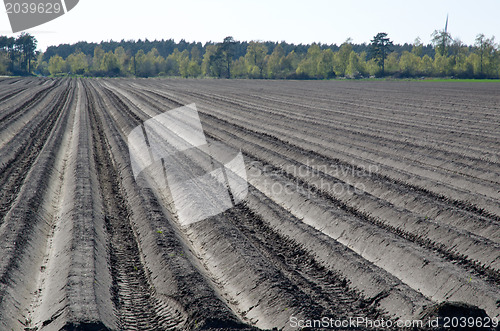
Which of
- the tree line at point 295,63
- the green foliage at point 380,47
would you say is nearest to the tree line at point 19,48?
the tree line at point 295,63

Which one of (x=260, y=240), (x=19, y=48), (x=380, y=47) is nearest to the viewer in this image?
(x=260, y=240)

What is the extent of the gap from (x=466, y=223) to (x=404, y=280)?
228 cm

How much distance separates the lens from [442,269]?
18.9ft

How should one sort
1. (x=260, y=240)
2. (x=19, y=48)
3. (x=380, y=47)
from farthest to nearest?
(x=19, y=48) < (x=380, y=47) < (x=260, y=240)

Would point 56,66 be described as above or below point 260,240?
above

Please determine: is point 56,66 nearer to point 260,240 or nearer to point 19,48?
point 19,48

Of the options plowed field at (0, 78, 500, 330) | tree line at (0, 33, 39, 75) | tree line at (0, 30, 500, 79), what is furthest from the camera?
tree line at (0, 33, 39, 75)

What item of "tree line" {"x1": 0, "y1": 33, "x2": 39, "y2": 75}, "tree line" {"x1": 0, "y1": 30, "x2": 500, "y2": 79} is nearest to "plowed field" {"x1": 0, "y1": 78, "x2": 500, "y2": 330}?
"tree line" {"x1": 0, "y1": 30, "x2": 500, "y2": 79}

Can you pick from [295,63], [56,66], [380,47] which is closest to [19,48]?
[56,66]

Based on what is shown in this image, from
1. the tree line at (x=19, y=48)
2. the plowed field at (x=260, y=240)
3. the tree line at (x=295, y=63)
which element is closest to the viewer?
the plowed field at (x=260, y=240)

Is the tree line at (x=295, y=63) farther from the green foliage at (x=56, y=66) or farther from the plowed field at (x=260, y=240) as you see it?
the plowed field at (x=260, y=240)

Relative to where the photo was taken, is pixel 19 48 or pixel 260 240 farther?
pixel 19 48

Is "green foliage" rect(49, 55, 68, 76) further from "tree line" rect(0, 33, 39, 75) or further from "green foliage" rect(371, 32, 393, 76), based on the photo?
"green foliage" rect(371, 32, 393, 76)

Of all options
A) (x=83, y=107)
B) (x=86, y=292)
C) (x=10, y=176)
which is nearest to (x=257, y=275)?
(x=86, y=292)
